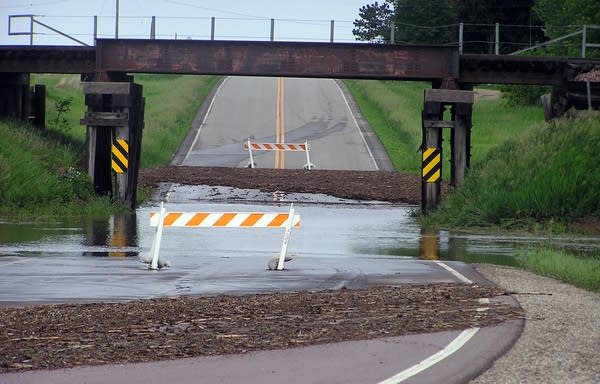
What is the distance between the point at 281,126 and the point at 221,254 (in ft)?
161

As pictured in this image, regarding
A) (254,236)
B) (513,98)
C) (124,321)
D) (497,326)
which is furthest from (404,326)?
(513,98)

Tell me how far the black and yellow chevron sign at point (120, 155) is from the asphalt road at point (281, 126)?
19.9 metres

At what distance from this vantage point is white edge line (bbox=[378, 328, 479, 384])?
982cm

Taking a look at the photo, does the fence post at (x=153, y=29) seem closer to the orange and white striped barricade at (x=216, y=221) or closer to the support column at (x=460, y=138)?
the support column at (x=460, y=138)

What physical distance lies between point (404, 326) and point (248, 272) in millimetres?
6953

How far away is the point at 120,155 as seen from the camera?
114ft

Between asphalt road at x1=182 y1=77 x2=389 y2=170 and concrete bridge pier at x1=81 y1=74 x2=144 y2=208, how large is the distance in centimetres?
1821

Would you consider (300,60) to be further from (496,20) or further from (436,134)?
(496,20)

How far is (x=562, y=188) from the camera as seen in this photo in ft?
97.3

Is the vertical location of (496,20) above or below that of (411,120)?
above

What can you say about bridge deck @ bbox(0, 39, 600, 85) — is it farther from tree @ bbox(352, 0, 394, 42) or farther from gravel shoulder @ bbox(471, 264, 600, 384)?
tree @ bbox(352, 0, 394, 42)

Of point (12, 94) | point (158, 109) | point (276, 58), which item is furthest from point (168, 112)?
point (276, 58)

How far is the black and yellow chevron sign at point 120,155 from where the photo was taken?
3478cm

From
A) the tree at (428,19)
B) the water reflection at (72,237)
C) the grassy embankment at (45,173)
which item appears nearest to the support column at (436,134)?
the water reflection at (72,237)
